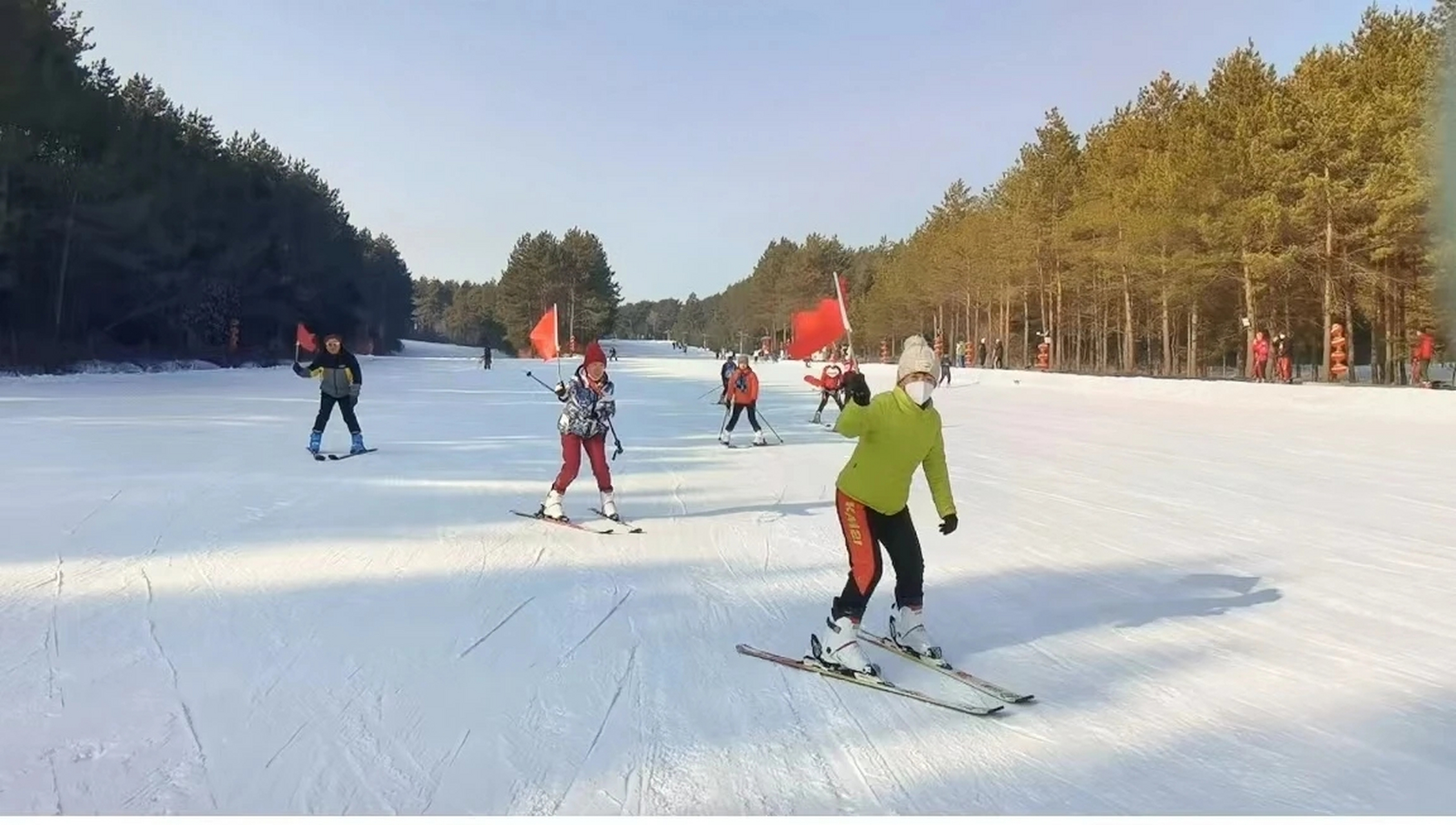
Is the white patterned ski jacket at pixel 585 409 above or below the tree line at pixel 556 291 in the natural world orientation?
below

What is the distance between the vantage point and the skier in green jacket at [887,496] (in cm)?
489

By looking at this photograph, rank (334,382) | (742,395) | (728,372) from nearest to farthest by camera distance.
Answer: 1. (334,382)
2. (742,395)
3. (728,372)

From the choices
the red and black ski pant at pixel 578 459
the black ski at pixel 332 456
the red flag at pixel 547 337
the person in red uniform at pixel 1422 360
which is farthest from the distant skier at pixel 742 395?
the person in red uniform at pixel 1422 360

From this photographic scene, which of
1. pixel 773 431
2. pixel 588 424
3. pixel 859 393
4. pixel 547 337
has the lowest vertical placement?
pixel 773 431

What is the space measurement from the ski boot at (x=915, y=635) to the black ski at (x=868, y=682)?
0.38 metres

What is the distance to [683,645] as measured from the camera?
17.5 ft

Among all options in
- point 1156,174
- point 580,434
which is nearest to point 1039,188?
point 1156,174

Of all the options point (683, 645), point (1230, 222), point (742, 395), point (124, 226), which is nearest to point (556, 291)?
point (124, 226)

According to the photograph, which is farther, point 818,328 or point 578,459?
point 578,459

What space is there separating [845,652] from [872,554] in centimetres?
52

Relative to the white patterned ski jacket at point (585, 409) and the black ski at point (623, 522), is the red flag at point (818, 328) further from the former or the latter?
the black ski at point (623, 522)

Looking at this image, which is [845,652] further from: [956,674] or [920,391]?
[920,391]

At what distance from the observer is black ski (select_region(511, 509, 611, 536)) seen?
848cm

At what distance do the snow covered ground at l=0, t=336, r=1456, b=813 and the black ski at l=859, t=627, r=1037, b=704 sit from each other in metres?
0.07
